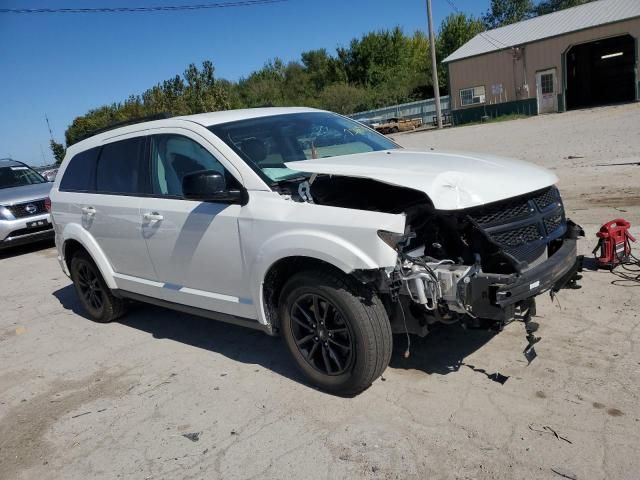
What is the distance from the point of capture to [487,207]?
10.7 ft

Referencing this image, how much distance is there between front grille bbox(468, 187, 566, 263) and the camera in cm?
321

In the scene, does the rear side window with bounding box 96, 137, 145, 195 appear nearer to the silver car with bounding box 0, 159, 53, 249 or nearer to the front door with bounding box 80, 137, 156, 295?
the front door with bounding box 80, 137, 156, 295

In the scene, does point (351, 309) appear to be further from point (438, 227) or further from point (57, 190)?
point (57, 190)

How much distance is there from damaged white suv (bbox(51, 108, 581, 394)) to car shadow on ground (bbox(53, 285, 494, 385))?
50 cm

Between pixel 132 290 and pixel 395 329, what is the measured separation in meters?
2.74

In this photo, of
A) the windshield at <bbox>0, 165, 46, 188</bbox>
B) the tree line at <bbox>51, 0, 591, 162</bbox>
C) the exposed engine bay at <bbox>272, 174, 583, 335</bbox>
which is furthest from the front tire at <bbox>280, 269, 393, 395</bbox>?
the tree line at <bbox>51, 0, 591, 162</bbox>

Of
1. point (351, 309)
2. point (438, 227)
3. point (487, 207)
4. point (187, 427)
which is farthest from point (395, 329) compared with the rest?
point (187, 427)

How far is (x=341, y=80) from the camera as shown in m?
65.1

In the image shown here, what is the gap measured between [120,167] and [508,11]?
7971 centimetres

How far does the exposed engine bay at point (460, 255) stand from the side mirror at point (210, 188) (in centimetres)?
37

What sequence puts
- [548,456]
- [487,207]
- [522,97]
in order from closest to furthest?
[548,456] → [487,207] → [522,97]

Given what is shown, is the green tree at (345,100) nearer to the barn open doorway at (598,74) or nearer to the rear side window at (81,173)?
the barn open doorway at (598,74)

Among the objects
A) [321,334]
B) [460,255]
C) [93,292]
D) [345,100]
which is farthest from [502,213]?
[345,100]

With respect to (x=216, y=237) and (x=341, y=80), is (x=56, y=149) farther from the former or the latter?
(x=216, y=237)
